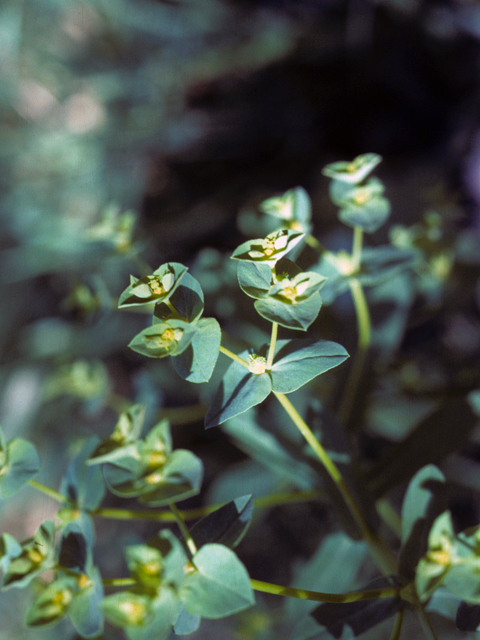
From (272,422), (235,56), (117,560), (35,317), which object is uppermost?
(235,56)

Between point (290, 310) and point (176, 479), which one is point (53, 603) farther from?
point (290, 310)

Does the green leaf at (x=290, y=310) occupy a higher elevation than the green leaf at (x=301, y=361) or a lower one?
higher

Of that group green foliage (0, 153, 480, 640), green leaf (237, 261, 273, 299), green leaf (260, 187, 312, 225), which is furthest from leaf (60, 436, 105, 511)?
green leaf (260, 187, 312, 225)

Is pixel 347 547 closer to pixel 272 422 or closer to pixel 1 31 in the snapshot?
pixel 272 422

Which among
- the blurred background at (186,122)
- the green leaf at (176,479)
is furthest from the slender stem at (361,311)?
the blurred background at (186,122)

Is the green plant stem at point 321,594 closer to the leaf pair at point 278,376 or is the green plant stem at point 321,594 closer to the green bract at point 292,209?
the leaf pair at point 278,376

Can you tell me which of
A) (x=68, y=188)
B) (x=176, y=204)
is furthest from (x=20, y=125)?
(x=176, y=204)

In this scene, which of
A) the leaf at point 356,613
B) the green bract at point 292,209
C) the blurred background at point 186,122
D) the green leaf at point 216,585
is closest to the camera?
the green leaf at point 216,585
